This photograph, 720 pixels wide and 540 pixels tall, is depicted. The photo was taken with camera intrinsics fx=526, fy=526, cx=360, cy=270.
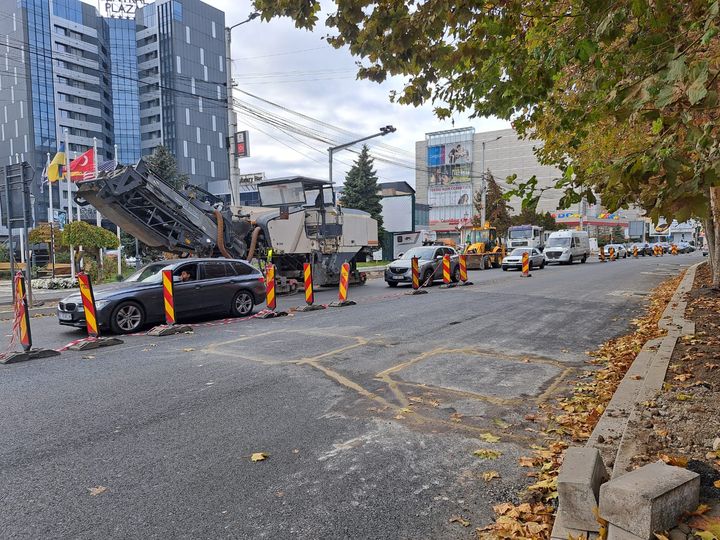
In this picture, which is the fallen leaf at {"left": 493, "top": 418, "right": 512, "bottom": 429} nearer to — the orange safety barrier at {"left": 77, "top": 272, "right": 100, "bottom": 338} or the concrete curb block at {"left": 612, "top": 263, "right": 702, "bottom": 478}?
the concrete curb block at {"left": 612, "top": 263, "right": 702, "bottom": 478}

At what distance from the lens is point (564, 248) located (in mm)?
38812

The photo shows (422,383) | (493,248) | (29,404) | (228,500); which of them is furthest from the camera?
(493,248)

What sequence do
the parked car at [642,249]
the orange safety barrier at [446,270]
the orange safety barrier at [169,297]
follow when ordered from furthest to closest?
the parked car at [642,249] → the orange safety barrier at [446,270] → the orange safety barrier at [169,297]

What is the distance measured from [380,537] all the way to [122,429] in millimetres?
2927

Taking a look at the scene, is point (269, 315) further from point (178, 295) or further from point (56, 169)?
point (56, 169)

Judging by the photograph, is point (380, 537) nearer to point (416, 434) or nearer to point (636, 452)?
point (416, 434)

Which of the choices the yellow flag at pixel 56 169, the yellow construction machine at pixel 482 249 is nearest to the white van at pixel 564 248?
the yellow construction machine at pixel 482 249

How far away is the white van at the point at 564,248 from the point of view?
127ft

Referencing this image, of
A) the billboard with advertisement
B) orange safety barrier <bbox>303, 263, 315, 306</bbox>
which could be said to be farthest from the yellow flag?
the billboard with advertisement

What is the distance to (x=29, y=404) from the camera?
5688mm

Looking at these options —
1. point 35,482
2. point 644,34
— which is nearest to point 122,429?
point 35,482

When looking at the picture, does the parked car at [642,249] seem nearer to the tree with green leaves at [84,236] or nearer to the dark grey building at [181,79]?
the tree with green leaves at [84,236]

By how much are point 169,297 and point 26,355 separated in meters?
2.90

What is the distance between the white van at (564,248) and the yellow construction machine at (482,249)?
454cm
